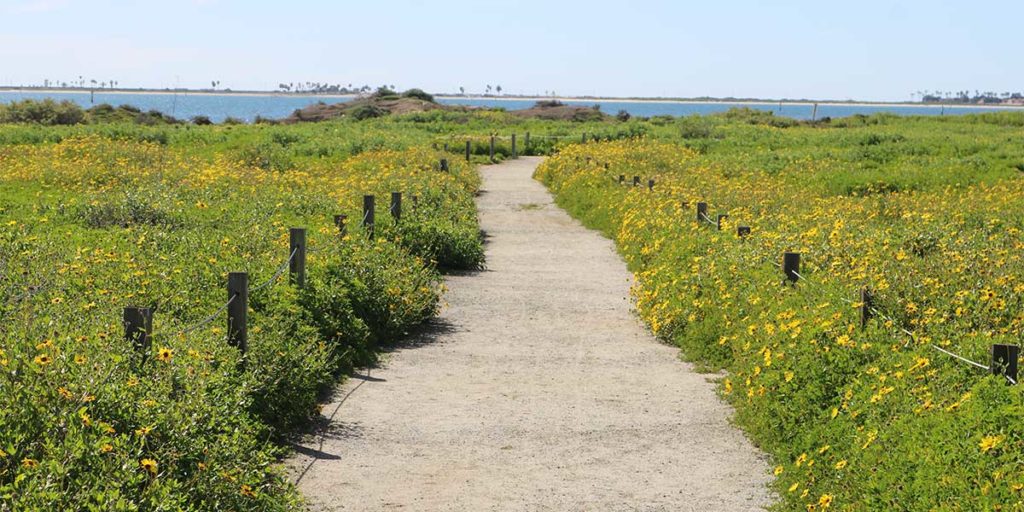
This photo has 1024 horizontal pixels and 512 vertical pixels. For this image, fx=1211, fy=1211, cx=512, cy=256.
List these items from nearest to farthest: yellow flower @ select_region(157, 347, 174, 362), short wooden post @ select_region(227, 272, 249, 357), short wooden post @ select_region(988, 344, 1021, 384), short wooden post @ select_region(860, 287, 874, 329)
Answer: yellow flower @ select_region(157, 347, 174, 362)
short wooden post @ select_region(988, 344, 1021, 384)
short wooden post @ select_region(227, 272, 249, 357)
short wooden post @ select_region(860, 287, 874, 329)

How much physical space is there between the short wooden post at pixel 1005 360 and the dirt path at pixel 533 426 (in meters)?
1.90

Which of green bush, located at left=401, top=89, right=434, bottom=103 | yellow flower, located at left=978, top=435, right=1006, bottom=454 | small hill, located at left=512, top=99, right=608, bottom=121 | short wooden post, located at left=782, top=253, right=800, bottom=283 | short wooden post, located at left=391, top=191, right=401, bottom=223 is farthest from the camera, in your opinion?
green bush, located at left=401, top=89, right=434, bottom=103

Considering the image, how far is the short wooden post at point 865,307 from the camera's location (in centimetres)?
994

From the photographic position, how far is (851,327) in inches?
374

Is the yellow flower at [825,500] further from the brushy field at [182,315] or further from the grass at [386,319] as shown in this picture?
the brushy field at [182,315]

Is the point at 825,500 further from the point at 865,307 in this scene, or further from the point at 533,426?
the point at 533,426

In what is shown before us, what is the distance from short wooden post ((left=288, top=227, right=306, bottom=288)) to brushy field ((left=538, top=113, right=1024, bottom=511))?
4171 mm

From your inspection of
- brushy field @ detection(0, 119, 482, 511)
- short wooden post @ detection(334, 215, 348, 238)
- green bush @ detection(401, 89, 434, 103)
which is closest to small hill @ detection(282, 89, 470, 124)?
green bush @ detection(401, 89, 434, 103)

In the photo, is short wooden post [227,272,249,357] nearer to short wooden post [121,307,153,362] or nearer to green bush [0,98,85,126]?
short wooden post [121,307,153,362]

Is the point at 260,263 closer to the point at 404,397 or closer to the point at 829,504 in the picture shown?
the point at 404,397

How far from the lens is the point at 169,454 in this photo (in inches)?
272

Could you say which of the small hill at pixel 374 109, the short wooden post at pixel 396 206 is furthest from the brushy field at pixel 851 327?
the small hill at pixel 374 109

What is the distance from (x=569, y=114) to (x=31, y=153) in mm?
50610

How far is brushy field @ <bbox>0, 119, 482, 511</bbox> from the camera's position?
6555mm
